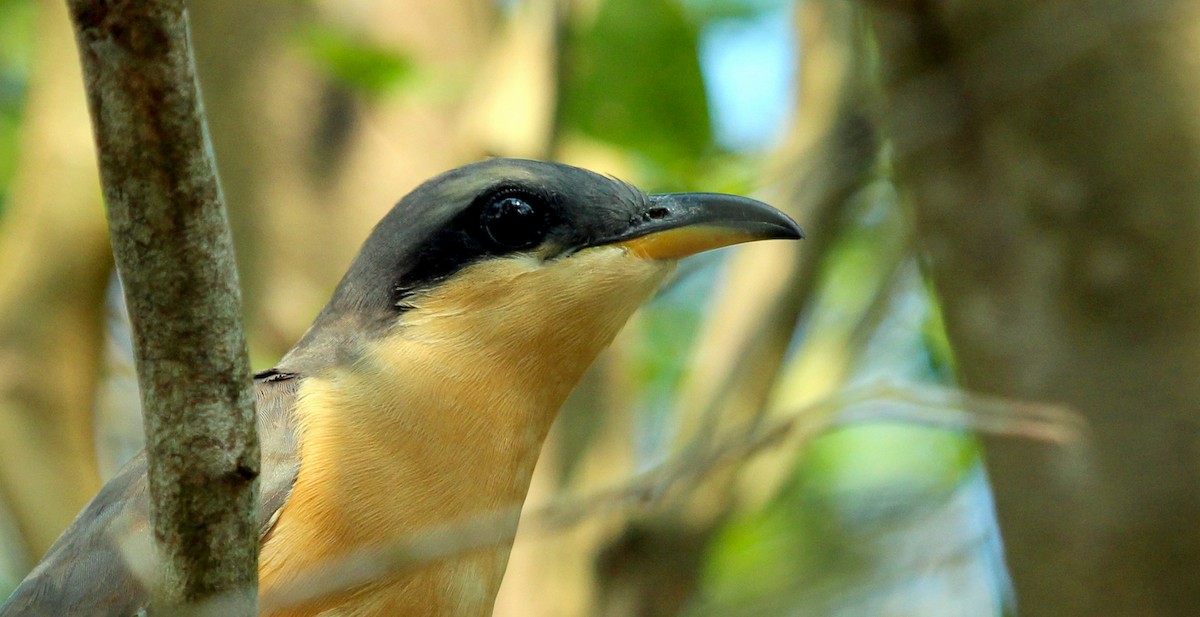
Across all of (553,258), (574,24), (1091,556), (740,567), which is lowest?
(740,567)

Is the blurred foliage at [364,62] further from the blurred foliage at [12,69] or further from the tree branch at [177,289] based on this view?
the blurred foliage at [12,69]

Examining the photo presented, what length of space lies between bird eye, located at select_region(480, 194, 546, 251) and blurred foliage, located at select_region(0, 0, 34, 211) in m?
5.29

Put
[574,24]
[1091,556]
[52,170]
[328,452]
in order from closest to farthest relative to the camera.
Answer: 1. [328,452]
2. [1091,556]
3. [574,24]
4. [52,170]

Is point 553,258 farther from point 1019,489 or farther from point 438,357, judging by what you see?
point 1019,489

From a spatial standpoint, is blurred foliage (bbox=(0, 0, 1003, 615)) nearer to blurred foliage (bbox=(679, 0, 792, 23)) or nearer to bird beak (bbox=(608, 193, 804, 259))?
blurred foliage (bbox=(679, 0, 792, 23))

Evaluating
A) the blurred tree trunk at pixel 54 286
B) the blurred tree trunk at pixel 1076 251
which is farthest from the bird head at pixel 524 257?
the blurred tree trunk at pixel 54 286

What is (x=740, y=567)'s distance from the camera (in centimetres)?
745

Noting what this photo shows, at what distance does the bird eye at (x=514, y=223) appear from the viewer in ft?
13.4

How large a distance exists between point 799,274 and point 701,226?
6.61ft

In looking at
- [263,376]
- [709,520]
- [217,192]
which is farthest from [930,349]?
[217,192]

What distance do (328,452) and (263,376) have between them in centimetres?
51

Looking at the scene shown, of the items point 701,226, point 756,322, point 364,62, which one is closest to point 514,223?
point 701,226

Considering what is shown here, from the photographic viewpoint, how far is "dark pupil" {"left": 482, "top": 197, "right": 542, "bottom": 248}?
409 cm

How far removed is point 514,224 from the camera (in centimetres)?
409
